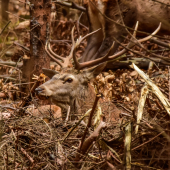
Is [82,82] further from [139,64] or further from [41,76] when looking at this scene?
[139,64]

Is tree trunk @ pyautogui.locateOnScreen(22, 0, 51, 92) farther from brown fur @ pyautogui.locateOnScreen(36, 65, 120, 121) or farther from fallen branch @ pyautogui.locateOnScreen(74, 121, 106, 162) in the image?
fallen branch @ pyautogui.locateOnScreen(74, 121, 106, 162)

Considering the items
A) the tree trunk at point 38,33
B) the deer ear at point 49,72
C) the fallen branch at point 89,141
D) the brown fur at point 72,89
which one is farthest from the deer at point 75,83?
the fallen branch at point 89,141

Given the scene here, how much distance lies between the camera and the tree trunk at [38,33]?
535 centimetres

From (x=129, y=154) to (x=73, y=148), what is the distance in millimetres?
708

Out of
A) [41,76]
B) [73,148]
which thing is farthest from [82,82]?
[73,148]

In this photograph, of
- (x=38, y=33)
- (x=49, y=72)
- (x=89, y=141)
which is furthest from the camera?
(x=38, y=33)

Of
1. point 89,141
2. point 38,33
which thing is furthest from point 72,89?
→ point 89,141

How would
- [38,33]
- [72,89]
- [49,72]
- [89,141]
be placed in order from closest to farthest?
[89,141], [72,89], [49,72], [38,33]

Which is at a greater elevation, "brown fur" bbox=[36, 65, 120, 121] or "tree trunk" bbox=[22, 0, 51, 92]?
"tree trunk" bbox=[22, 0, 51, 92]

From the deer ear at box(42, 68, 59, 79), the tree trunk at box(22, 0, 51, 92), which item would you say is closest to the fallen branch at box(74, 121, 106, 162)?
the deer ear at box(42, 68, 59, 79)

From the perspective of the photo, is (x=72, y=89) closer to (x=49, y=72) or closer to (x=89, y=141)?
(x=49, y=72)

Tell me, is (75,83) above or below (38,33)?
below

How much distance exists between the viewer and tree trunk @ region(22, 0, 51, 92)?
5348mm

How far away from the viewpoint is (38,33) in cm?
543
